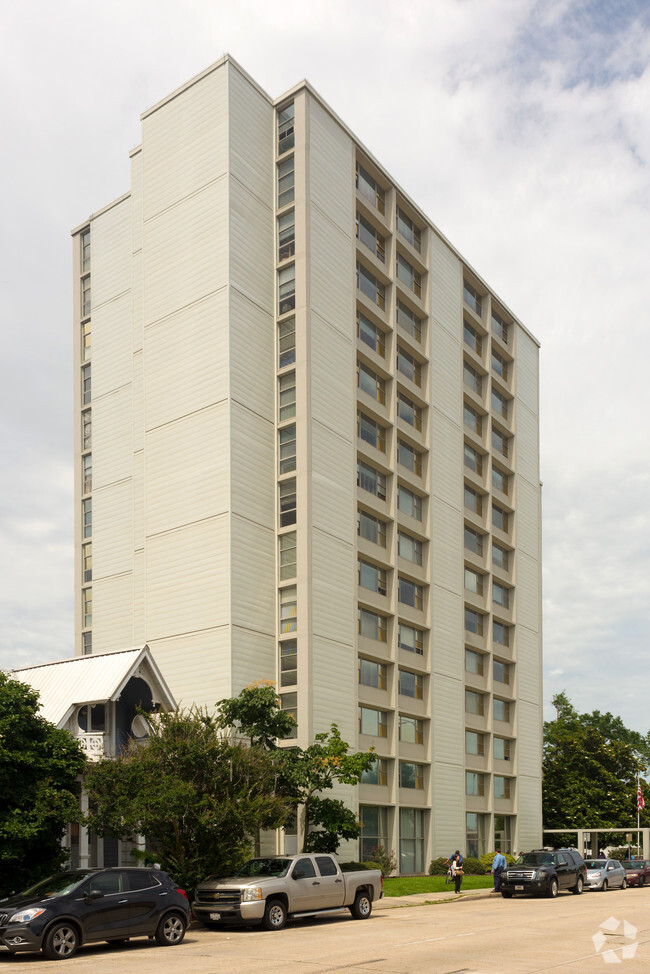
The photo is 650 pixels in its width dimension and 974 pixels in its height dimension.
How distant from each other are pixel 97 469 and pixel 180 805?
108 ft

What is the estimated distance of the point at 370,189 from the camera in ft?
200

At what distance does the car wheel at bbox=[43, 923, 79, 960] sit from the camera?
67.9 ft

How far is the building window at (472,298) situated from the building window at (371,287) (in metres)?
13.1

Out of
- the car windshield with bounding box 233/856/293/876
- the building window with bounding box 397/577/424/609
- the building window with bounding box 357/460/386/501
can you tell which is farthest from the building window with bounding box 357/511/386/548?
the car windshield with bounding box 233/856/293/876

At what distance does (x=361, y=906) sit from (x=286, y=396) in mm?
27961

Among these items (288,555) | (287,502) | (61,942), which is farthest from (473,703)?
(61,942)

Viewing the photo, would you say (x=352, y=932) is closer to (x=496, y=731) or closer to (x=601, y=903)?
(x=601, y=903)

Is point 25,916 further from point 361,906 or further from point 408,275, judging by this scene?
point 408,275

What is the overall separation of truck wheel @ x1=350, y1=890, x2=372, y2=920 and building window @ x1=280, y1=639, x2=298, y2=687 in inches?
750

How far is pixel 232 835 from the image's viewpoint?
30328 millimetres

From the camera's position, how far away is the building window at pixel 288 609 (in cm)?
4956

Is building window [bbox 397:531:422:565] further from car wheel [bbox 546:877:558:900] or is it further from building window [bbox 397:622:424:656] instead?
car wheel [bbox 546:877:558:900]

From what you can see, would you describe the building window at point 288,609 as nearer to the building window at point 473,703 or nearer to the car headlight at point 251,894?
the building window at point 473,703

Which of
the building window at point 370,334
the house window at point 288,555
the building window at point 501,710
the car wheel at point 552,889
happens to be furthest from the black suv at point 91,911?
the building window at point 501,710
